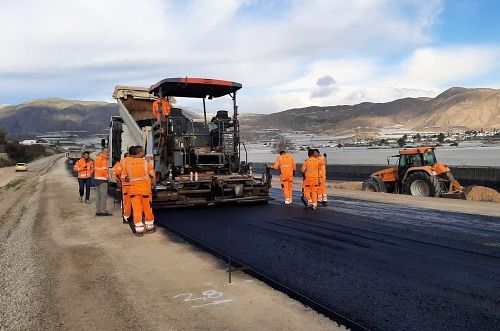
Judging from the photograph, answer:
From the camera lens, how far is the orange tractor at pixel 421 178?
1480cm

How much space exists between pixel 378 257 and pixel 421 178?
959cm

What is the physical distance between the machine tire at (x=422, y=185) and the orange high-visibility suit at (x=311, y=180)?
5.00 meters

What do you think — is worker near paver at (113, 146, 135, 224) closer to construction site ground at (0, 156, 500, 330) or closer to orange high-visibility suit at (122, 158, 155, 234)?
orange high-visibility suit at (122, 158, 155, 234)

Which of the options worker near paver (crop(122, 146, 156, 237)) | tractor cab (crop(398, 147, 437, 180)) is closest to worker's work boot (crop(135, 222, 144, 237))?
→ worker near paver (crop(122, 146, 156, 237))

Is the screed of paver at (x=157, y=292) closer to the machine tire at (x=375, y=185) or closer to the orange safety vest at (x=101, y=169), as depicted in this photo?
the orange safety vest at (x=101, y=169)

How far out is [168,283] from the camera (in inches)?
211

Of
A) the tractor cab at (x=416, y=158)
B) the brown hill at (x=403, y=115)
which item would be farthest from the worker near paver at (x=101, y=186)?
the brown hill at (x=403, y=115)

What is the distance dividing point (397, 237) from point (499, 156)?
25.8 m

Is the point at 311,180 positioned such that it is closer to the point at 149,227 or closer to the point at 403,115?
the point at 149,227

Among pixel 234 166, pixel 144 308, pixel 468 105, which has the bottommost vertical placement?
pixel 144 308

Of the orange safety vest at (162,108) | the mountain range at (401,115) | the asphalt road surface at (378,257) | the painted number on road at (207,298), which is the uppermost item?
the mountain range at (401,115)

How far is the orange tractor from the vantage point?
48.6 feet

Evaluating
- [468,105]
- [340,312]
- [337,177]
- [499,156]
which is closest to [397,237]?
[340,312]

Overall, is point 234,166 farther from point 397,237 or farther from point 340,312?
point 340,312
